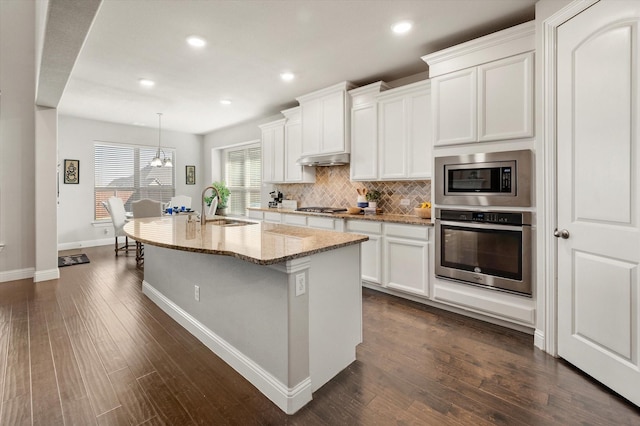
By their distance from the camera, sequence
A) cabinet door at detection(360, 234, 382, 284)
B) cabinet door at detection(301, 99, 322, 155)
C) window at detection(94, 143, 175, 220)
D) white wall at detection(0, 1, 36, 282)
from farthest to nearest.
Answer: window at detection(94, 143, 175, 220)
cabinet door at detection(301, 99, 322, 155)
white wall at detection(0, 1, 36, 282)
cabinet door at detection(360, 234, 382, 284)

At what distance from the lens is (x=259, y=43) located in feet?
10.1

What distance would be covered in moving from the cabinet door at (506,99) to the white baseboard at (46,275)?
555 centimetres

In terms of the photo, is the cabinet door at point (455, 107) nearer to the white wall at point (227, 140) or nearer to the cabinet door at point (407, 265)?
the cabinet door at point (407, 265)

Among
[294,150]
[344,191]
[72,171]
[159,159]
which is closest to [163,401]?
[344,191]

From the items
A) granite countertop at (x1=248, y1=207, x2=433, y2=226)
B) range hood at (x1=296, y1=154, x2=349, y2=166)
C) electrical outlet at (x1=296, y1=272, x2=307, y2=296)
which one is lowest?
electrical outlet at (x1=296, y1=272, x2=307, y2=296)

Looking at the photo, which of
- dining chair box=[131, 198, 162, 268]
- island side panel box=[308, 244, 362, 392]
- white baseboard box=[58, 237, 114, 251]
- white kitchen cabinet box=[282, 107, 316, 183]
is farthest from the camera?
white baseboard box=[58, 237, 114, 251]

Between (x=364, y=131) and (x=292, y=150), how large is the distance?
147 cm

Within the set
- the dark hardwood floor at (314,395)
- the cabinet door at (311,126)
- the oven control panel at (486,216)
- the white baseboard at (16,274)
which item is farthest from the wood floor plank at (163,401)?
the white baseboard at (16,274)

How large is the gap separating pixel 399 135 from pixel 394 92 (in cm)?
52

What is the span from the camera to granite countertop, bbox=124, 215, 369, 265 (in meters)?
1.65

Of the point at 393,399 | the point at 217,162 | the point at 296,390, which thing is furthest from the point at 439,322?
the point at 217,162

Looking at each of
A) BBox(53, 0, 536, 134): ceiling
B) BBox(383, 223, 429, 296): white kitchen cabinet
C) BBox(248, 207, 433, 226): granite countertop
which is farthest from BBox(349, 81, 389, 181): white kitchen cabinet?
BBox(383, 223, 429, 296): white kitchen cabinet

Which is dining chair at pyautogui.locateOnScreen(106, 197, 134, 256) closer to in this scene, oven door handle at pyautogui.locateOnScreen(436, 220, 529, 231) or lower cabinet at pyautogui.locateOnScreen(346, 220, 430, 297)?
lower cabinet at pyautogui.locateOnScreen(346, 220, 430, 297)

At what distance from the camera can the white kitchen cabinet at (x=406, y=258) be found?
3.20 meters
